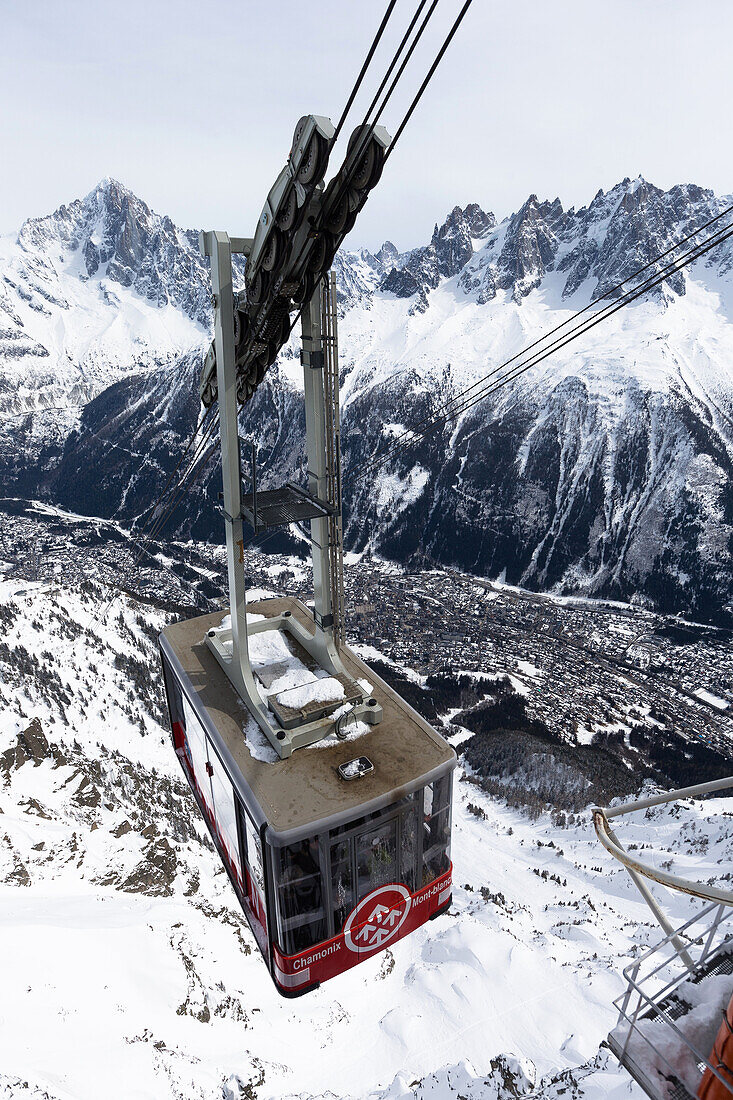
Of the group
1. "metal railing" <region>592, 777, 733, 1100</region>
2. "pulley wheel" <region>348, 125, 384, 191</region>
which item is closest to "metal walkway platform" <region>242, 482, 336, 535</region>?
"pulley wheel" <region>348, 125, 384, 191</region>

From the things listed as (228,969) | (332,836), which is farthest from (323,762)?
(228,969)

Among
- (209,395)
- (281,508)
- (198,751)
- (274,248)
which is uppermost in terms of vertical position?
(274,248)

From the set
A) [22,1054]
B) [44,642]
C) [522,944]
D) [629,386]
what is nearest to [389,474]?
[629,386]

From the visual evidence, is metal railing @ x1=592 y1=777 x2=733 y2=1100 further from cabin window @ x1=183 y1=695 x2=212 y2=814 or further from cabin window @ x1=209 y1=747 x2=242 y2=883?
cabin window @ x1=183 y1=695 x2=212 y2=814

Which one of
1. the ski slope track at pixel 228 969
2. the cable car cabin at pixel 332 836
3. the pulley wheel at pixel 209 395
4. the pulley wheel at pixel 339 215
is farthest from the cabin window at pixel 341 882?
the ski slope track at pixel 228 969

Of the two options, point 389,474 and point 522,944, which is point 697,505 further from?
point 522,944

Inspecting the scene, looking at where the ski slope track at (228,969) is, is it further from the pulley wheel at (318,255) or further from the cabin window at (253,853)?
the pulley wheel at (318,255)

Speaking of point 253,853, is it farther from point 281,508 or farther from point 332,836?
point 281,508
